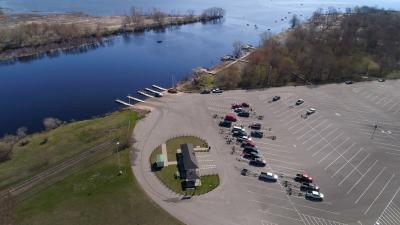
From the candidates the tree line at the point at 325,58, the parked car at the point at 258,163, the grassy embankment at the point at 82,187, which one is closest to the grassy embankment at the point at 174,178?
the grassy embankment at the point at 82,187

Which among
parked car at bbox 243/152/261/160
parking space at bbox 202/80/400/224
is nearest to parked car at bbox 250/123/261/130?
parking space at bbox 202/80/400/224

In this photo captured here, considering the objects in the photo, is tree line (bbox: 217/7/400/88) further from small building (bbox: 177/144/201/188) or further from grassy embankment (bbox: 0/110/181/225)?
grassy embankment (bbox: 0/110/181/225)

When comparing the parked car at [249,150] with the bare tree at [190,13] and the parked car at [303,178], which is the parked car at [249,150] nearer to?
the parked car at [303,178]

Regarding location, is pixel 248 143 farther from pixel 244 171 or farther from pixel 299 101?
pixel 299 101

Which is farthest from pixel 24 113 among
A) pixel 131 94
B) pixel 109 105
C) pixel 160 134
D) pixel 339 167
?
pixel 339 167

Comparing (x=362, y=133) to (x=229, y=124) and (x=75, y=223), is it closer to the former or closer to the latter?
(x=229, y=124)

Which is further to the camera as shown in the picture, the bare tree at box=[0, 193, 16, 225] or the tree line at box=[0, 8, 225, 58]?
the tree line at box=[0, 8, 225, 58]
